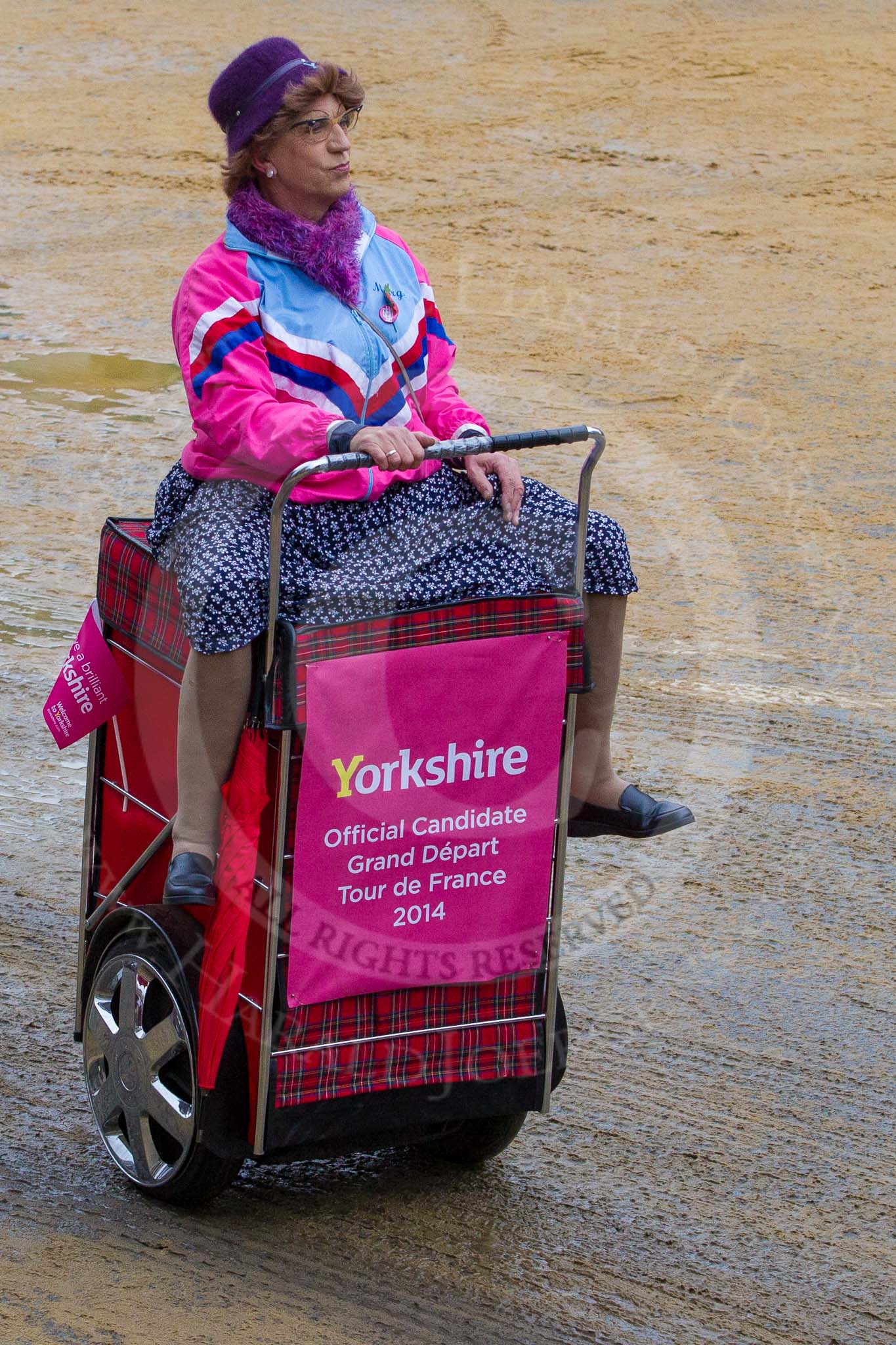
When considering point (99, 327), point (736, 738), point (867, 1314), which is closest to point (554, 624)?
point (867, 1314)

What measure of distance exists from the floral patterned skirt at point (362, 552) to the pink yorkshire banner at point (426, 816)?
0.13 m

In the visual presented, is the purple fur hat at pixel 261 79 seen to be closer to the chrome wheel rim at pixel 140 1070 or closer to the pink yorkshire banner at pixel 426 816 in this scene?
A: the pink yorkshire banner at pixel 426 816

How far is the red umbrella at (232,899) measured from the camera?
309 centimetres

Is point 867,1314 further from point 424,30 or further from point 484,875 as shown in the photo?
point 424,30

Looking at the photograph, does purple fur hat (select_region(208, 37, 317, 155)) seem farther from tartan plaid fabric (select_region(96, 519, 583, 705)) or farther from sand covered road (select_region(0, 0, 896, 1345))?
sand covered road (select_region(0, 0, 896, 1345))

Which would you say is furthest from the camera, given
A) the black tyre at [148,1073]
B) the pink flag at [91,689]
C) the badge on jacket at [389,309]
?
the pink flag at [91,689]

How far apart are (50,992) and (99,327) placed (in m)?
6.81

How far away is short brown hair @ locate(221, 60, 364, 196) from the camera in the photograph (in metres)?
3.31

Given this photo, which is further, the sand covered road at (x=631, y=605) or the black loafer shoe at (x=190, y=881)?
the sand covered road at (x=631, y=605)

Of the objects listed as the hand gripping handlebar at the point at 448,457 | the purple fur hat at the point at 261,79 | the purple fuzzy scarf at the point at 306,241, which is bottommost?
the hand gripping handlebar at the point at 448,457

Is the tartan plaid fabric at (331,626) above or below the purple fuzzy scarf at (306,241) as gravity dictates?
below

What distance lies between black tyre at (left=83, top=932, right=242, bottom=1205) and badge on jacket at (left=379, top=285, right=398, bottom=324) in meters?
1.23

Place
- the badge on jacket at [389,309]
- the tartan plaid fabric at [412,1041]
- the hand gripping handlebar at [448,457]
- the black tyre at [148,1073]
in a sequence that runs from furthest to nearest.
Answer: the badge on jacket at [389,309] → the black tyre at [148,1073] → the tartan plaid fabric at [412,1041] → the hand gripping handlebar at [448,457]

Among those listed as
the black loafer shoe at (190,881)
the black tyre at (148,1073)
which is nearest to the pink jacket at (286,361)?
the black loafer shoe at (190,881)
